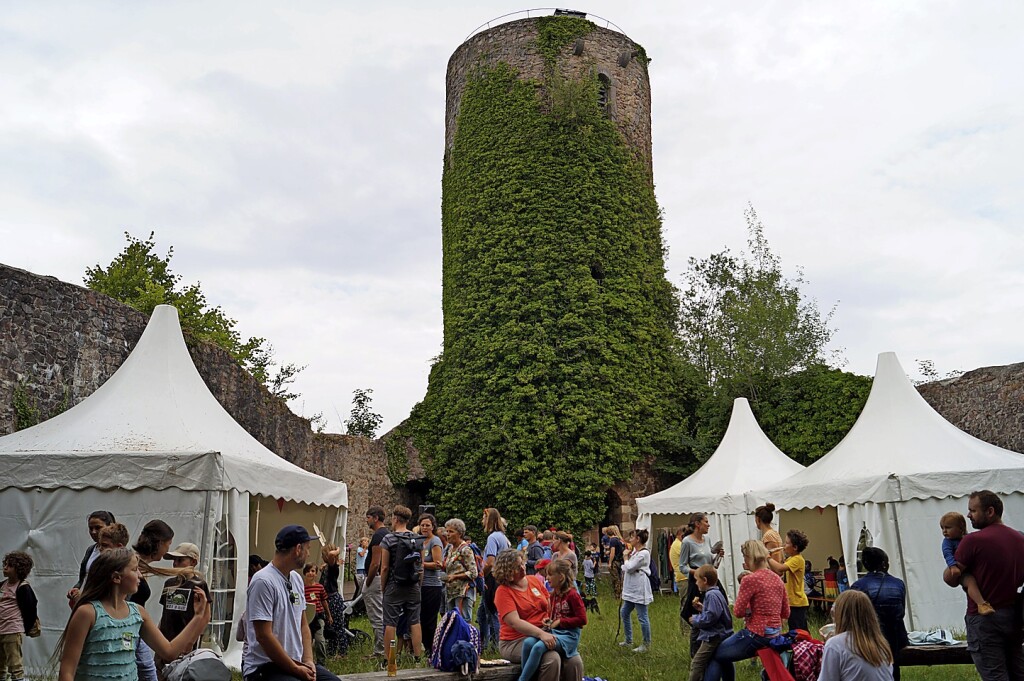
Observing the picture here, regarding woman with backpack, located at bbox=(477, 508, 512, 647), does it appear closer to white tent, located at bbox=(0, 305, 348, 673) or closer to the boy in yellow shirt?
white tent, located at bbox=(0, 305, 348, 673)

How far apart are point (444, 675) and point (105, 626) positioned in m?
2.53

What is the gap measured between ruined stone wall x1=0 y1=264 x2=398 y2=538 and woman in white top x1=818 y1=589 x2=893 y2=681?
973 cm

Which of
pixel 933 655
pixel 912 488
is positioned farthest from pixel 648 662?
pixel 912 488

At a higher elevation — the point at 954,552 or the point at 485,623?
the point at 954,552

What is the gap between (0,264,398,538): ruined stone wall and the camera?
10336mm

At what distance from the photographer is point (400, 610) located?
7562mm

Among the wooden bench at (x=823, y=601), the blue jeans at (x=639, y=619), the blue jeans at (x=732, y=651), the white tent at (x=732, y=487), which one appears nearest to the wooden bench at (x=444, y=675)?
the blue jeans at (x=732, y=651)

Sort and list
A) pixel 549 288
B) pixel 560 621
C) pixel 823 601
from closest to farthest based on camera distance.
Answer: pixel 560 621
pixel 823 601
pixel 549 288

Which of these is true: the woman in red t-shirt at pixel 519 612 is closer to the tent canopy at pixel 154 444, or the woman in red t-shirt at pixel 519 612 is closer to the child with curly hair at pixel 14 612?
the child with curly hair at pixel 14 612

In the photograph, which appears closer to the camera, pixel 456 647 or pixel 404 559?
pixel 456 647

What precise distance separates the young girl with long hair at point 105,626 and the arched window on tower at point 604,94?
61.1ft

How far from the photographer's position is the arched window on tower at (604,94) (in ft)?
67.6

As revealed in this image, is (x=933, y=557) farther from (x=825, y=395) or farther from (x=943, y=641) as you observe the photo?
(x=825, y=395)

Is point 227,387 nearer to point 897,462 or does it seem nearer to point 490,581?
point 490,581
